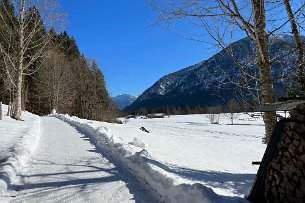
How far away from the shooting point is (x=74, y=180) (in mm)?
6672

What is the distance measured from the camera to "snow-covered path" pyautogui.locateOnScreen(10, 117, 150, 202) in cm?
561

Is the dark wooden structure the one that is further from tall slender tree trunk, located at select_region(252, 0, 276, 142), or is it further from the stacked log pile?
tall slender tree trunk, located at select_region(252, 0, 276, 142)

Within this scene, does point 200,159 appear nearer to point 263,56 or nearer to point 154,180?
point 263,56

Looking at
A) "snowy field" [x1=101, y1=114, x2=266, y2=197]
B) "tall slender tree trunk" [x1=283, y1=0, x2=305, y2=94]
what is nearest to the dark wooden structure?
"snowy field" [x1=101, y1=114, x2=266, y2=197]

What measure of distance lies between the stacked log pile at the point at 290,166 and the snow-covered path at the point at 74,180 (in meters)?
2.12

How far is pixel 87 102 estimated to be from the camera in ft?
171

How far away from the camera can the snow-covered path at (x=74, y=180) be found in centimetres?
561

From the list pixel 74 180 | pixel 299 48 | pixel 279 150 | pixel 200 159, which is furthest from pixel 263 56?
pixel 200 159

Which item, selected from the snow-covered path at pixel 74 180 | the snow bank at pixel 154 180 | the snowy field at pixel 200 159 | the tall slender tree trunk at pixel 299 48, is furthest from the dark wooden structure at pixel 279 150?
the tall slender tree trunk at pixel 299 48

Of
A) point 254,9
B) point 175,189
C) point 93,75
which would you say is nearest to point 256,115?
point 254,9

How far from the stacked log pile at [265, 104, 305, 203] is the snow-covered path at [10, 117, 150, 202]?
212 centimetres

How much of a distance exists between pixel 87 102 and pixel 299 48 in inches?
1831

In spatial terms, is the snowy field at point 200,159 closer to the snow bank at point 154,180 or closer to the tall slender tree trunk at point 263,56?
the snow bank at point 154,180

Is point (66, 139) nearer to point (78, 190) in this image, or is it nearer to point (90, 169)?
point (90, 169)
